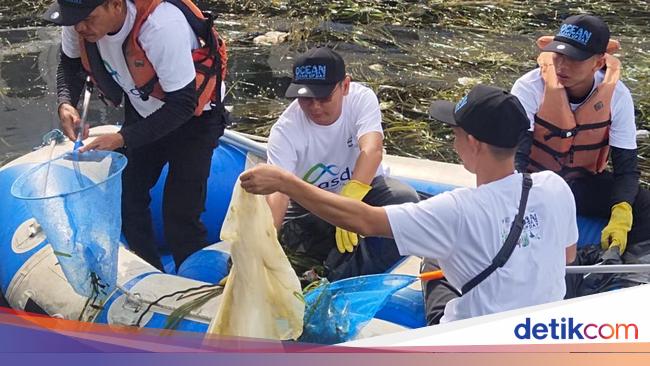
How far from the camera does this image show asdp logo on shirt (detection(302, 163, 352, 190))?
148 inches

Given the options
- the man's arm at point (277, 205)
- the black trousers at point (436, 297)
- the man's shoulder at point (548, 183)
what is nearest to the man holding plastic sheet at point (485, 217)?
the man's shoulder at point (548, 183)

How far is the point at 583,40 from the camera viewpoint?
363cm

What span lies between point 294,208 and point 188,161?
1.67ft

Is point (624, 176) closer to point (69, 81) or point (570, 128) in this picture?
point (570, 128)

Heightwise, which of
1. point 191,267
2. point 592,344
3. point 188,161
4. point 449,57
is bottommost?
point 449,57

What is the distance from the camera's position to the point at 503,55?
301 inches

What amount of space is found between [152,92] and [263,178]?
1219mm

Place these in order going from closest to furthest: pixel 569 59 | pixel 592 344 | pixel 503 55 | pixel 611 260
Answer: pixel 592 344 → pixel 611 260 → pixel 569 59 → pixel 503 55

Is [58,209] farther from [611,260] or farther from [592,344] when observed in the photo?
[611,260]

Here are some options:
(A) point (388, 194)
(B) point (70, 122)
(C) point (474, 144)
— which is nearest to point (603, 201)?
(A) point (388, 194)

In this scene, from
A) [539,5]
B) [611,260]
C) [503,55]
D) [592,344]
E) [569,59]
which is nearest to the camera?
[592,344]

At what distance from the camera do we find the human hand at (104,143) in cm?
333

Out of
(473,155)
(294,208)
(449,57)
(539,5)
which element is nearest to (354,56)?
(449,57)

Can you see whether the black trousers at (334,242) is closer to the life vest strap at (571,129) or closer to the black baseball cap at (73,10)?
the life vest strap at (571,129)
